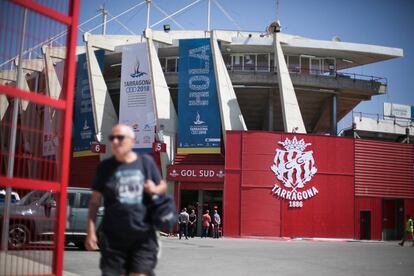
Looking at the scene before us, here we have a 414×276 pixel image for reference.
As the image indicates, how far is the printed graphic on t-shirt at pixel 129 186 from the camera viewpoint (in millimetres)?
4512

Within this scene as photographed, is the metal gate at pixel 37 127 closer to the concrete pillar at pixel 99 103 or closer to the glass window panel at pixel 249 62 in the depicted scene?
the concrete pillar at pixel 99 103

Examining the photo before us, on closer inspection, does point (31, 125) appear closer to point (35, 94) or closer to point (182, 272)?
point (35, 94)

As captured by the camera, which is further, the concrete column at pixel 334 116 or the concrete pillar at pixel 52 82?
the concrete column at pixel 334 116

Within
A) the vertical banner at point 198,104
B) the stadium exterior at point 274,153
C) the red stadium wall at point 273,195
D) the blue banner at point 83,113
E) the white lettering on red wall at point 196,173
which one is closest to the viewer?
the red stadium wall at point 273,195

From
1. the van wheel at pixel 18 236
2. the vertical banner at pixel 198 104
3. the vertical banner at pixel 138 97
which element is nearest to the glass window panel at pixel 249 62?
the vertical banner at pixel 198 104

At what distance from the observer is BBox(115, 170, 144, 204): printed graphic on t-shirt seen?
4512 mm

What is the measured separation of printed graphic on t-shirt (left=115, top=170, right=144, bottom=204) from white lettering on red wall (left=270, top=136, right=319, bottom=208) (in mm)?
26913

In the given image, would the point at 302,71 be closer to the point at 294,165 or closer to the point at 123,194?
the point at 294,165

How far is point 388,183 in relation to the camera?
113 ft

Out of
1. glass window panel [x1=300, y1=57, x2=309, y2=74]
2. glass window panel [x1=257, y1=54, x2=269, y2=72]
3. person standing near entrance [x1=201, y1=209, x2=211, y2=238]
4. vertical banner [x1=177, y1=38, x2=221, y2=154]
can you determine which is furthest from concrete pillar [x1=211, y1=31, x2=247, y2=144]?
glass window panel [x1=300, y1=57, x2=309, y2=74]

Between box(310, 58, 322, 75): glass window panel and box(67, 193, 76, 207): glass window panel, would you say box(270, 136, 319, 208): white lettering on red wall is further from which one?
box(67, 193, 76, 207): glass window panel

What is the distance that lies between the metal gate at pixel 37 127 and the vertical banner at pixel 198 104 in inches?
1057

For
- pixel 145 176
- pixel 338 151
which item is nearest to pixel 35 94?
pixel 145 176

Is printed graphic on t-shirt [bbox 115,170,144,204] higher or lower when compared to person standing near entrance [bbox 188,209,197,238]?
higher
